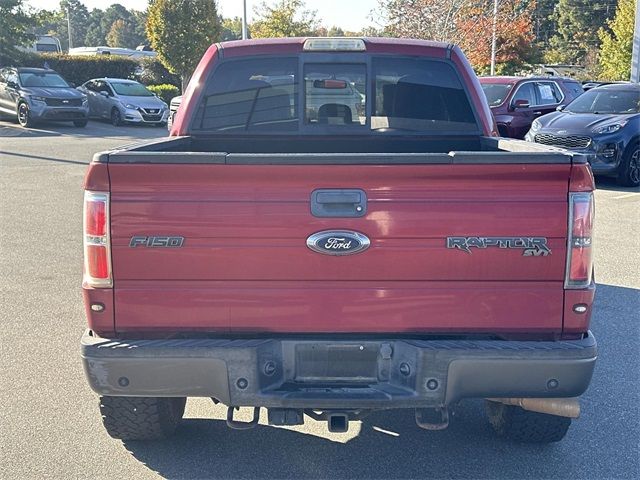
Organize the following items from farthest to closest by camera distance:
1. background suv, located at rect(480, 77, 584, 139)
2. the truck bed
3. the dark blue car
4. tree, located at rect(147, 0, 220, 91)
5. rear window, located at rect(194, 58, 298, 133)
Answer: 1. tree, located at rect(147, 0, 220, 91)
2. background suv, located at rect(480, 77, 584, 139)
3. the dark blue car
4. rear window, located at rect(194, 58, 298, 133)
5. the truck bed

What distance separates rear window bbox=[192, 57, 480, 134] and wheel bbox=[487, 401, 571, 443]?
178 cm

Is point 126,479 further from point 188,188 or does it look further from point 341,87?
point 341,87

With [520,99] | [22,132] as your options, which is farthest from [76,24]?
[520,99]

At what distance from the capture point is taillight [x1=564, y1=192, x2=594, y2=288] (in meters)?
3.13

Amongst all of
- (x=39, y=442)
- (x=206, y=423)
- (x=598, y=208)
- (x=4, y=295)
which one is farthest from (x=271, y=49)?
(x=598, y=208)

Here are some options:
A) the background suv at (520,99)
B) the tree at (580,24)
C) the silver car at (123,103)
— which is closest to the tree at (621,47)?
the tree at (580,24)

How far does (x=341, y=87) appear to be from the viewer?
192 inches

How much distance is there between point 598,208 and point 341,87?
25.4 feet

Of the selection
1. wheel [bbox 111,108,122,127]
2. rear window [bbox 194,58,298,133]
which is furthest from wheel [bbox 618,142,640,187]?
wheel [bbox 111,108,122,127]

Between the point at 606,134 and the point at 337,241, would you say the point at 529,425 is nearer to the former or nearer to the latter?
the point at 337,241

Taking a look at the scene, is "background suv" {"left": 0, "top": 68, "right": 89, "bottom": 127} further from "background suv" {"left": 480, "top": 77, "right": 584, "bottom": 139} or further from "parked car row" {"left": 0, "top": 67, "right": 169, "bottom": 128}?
"background suv" {"left": 480, "top": 77, "right": 584, "bottom": 139}

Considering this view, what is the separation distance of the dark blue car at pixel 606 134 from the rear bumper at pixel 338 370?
10.5m

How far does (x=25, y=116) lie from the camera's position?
23.3 metres

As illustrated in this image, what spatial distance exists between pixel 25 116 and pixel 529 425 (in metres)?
22.2
